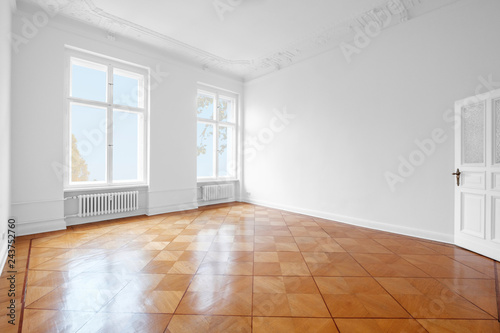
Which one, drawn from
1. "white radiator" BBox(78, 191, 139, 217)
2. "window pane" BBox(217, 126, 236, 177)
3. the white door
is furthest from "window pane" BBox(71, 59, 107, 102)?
the white door

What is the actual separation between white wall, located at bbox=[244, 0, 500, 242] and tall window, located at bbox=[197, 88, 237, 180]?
54.7 inches

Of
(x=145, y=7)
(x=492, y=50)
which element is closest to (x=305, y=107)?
(x=492, y=50)

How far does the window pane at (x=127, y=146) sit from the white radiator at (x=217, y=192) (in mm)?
1669

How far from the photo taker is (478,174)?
10.0 feet

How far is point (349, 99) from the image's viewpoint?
4574mm

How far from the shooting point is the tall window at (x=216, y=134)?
251 inches

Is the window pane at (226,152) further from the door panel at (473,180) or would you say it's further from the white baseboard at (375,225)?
the door panel at (473,180)

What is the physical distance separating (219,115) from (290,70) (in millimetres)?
2284

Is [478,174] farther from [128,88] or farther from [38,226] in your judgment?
[38,226]

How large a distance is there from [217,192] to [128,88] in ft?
10.7

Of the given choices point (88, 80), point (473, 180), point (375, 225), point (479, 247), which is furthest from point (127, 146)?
point (479, 247)

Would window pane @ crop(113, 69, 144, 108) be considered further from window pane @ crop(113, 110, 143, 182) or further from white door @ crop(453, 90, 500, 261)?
white door @ crop(453, 90, 500, 261)

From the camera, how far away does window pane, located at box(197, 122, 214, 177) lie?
20.8 ft

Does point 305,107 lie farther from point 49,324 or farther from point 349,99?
point 49,324
